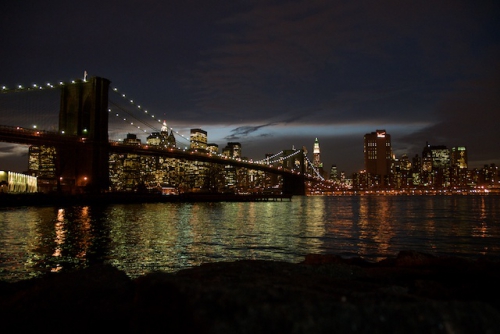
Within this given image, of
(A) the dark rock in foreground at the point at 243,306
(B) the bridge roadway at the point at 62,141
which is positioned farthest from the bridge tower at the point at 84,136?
(A) the dark rock in foreground at the point at 243,306

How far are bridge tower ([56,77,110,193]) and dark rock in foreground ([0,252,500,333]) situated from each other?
61.4 m


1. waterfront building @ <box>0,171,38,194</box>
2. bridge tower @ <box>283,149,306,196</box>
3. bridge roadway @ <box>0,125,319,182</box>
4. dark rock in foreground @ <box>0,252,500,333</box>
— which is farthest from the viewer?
bridge tower @ <box>283,149,306,196</box>

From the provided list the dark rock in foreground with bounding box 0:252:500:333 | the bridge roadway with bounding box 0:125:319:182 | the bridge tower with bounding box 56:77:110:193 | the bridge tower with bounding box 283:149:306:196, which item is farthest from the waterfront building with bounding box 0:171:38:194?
the bridge tower with bounding box 283:149:306:196

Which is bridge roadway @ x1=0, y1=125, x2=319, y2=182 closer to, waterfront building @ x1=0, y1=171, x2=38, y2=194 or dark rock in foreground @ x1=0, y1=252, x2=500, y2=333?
waterfront building @ x1=0, y1=171, x2=38, y2=194

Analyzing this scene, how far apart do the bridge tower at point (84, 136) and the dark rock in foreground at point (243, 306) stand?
61.4 m

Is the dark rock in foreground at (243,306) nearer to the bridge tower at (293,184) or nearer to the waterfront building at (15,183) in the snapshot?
the waterfront building at (15,183)

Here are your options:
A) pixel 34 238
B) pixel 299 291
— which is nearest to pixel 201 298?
pixel 299 291

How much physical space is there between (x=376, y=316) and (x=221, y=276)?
1483 mm

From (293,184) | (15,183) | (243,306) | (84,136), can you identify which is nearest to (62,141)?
(84,136)

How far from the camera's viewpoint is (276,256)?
44.1ft

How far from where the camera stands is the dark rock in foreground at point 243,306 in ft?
6.18

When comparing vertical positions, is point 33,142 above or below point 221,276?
above

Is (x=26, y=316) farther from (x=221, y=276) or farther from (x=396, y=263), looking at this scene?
(x=396, y=263)

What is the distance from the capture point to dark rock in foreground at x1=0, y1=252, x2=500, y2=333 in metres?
1.88
